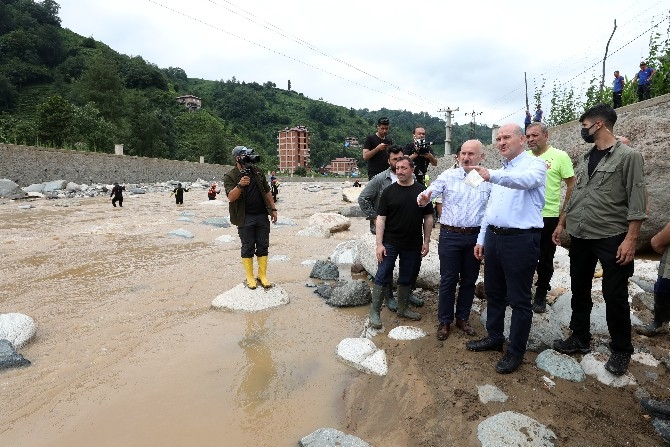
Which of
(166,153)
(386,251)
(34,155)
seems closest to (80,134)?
(34,155)

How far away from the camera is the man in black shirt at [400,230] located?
369 centimetres

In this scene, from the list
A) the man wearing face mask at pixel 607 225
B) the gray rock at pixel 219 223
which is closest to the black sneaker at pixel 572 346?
the man wearing face mask at pixel 607 225

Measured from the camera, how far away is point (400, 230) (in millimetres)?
3725

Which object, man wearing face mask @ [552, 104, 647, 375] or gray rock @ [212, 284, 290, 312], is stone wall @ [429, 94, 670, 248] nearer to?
man wearing face mask @ [552, 104, 647, 375]

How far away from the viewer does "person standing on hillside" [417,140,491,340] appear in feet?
11.1

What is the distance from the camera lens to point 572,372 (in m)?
2.85

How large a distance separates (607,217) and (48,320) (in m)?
5.36

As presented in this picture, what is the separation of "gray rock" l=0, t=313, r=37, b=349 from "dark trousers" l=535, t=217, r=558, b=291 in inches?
192

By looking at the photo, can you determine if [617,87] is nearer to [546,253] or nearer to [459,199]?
[546,253]

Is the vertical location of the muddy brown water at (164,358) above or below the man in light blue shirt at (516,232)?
below

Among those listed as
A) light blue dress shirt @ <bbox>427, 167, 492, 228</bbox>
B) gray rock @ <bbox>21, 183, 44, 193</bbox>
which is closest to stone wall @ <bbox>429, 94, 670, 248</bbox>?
light blue dress shirt @ <bbox>427, 167, 492, 228</bbox>

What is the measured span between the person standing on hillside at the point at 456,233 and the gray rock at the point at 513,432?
3.59 ft

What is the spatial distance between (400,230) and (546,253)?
1517mm

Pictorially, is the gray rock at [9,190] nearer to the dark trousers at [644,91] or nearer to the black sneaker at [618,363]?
the black sneaker at [618,363]
